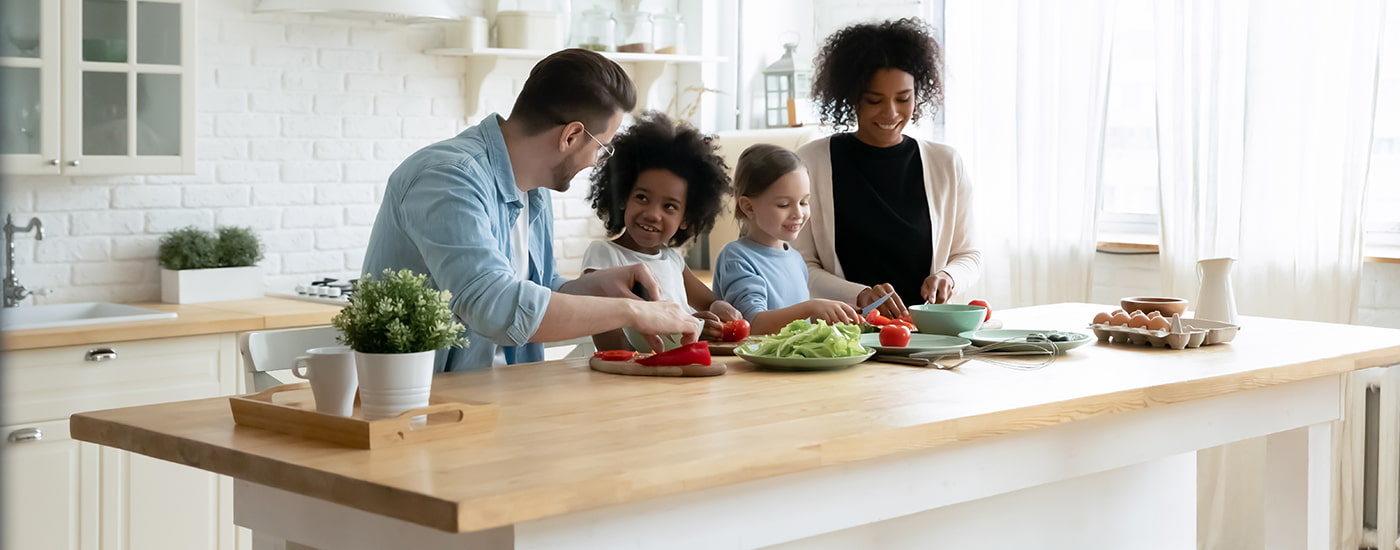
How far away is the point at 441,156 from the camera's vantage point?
76.4 inches

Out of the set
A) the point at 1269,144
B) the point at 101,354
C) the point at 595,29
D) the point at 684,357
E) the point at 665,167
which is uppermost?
the point at 595,29

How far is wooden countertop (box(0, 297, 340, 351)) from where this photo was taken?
295 centimetres

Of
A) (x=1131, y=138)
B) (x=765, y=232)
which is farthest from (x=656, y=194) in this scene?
(x=1131, y=138)

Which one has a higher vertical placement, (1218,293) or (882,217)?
(882,217)

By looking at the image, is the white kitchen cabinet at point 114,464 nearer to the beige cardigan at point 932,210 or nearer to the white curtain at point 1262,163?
the beige cardigan at point 932,210

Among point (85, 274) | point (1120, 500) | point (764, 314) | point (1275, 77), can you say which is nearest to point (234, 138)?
point (85, 274)

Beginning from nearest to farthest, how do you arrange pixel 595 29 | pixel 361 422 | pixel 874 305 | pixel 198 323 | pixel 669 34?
pixel 361 422
pixel 874 305
pixel 198 323
pixel 595 29
pixel 669 34

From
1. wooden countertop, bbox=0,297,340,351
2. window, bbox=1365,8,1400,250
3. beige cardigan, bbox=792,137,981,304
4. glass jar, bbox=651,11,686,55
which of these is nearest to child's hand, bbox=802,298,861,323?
beige cardigan, bbox=792,137,981,304

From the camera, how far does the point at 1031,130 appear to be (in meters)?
4.05

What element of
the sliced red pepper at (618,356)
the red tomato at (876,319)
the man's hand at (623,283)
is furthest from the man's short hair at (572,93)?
the red tomato at (876,319)

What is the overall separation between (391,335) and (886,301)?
1.31 metres

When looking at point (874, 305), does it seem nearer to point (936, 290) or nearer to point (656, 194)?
point (936, 290)

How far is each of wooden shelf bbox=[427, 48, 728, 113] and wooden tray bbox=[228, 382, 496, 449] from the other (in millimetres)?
2547

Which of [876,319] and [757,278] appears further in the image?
[757,278]
